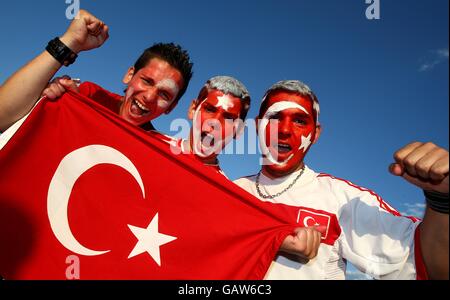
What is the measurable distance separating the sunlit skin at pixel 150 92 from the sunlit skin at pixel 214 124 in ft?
1.52

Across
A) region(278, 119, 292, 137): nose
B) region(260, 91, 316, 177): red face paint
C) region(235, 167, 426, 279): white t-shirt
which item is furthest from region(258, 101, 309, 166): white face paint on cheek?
region(235, 167, 426, 279): white t-shirt

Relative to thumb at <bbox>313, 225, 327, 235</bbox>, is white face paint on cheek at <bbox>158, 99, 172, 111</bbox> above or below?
above

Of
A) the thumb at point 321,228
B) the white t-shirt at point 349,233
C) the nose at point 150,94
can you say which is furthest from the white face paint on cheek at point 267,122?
the nose at point 150,94

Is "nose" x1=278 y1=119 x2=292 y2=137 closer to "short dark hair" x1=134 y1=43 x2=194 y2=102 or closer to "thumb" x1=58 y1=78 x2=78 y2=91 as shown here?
"short dark hair" x1=134 y1=43 x2=194 y2=102

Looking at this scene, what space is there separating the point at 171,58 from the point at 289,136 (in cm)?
203

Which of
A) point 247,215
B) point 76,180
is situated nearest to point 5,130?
point 76,180

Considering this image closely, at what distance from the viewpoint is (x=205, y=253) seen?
3332 mm

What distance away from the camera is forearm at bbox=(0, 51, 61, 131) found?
3.41m

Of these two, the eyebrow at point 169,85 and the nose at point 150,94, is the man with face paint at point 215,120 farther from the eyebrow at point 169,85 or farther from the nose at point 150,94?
the nose at point 150,94

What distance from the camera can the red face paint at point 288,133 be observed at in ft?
13.3

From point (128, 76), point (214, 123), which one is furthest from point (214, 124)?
point (128, 76)

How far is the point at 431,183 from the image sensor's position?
2.49 metres

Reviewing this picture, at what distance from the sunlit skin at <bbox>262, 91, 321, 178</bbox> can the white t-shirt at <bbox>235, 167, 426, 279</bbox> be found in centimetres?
26

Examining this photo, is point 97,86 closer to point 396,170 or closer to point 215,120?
point 215,120
